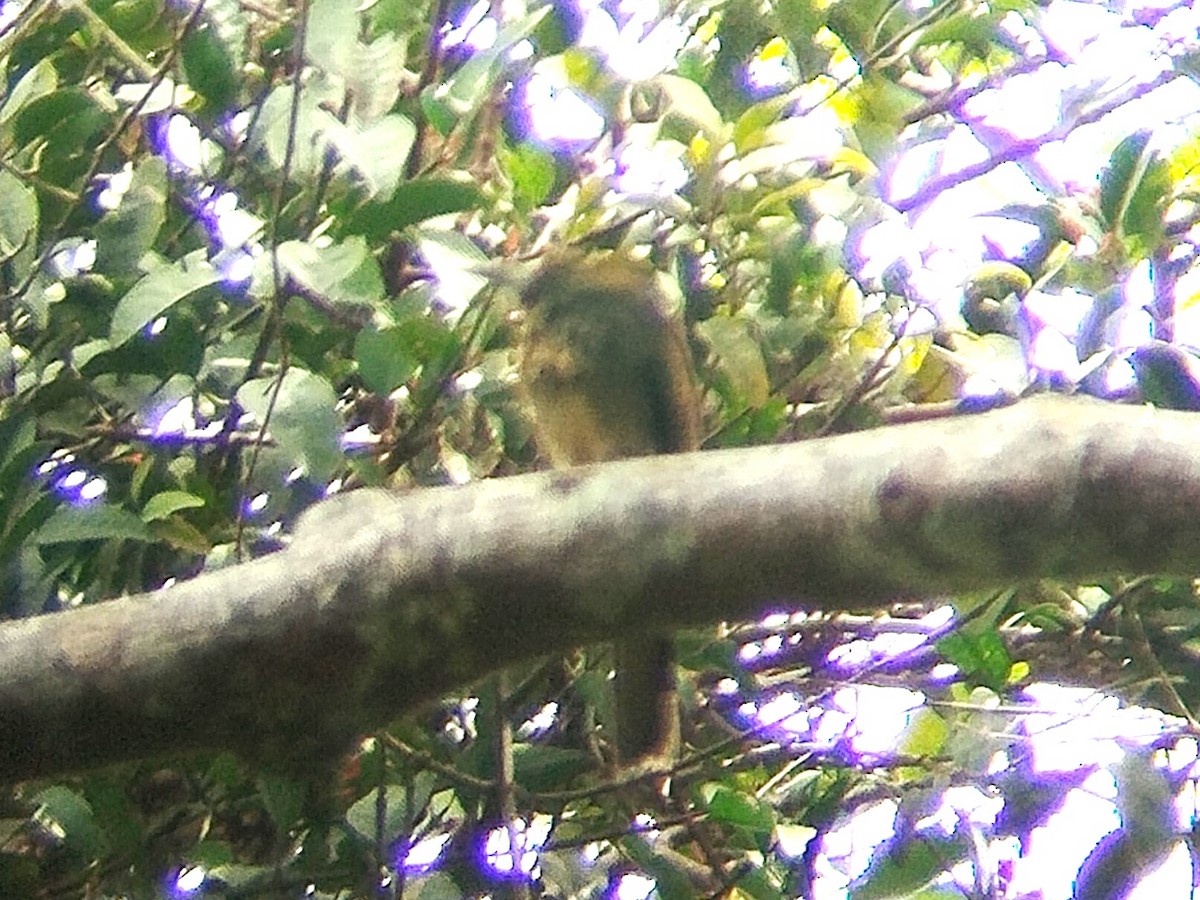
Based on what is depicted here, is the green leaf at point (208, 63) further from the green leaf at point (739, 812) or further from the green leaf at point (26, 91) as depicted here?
the green leaf at point (739, 812)

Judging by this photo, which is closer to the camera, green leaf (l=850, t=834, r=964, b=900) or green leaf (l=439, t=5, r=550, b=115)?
green leaf (l=439, t=5, r=550, b=115)

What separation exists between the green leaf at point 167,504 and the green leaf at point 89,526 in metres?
0.01

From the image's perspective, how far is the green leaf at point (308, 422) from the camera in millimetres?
1141

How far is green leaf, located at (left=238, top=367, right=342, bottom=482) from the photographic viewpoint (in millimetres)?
1141

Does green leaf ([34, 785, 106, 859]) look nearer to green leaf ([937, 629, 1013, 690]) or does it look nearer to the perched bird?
the perched bird

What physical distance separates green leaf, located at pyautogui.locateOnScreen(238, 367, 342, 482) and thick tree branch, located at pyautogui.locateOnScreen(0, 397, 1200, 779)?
0.55ft

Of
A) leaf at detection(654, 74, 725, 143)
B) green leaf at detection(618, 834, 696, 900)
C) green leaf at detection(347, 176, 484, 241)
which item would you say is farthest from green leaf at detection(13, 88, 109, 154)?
green leaf at detection(618, 834, 696, 900)

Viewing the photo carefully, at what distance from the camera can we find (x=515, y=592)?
882 millimetres

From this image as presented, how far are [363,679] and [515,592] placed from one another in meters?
0.12

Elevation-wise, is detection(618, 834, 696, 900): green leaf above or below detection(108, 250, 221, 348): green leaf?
below

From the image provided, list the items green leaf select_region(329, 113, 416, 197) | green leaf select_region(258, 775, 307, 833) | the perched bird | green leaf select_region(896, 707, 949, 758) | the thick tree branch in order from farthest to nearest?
green leaf select_region(896, 707, 949, 758) → the perched bird → green leaf select_region(258, 775, 307, 833) → green leaf select_region(329, 113, 416, 197) → the thick tree branch

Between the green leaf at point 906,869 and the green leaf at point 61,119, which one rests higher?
the green leaf at point 61,119

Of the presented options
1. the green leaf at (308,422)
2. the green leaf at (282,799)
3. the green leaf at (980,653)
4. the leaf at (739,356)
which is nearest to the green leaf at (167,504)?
the green leaf at (308,422)

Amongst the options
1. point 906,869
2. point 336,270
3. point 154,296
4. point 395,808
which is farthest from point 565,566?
point 906,869
